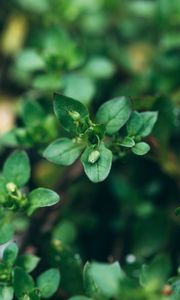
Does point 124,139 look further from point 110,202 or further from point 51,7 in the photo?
point 51,7

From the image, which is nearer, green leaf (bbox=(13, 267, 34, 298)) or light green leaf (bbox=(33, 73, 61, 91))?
green leaf (bbox=(13, 267, 34, 298))

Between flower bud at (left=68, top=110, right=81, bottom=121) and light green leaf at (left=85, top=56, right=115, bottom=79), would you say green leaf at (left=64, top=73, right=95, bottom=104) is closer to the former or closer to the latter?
light green leaf at (left=85, top=56, right=115, bottom=79)

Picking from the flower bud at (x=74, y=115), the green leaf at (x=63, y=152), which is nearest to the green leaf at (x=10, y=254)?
the green leaf at (x=63, y=152)

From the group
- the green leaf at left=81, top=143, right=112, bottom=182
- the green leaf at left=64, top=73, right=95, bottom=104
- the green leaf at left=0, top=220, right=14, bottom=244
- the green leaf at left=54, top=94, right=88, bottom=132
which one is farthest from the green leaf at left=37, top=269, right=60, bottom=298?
the green leaf at left=64, top=73, right=95, bottom=104

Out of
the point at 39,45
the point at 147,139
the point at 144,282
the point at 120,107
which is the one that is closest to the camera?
the point at 144,282

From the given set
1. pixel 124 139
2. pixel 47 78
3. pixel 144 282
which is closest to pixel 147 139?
pixel 124 139

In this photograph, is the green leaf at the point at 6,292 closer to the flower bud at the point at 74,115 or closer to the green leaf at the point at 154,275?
the green leaf at the point at 154,275

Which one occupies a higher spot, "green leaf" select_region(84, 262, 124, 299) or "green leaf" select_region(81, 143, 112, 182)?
"green leaf" select_region(81, 143, 112, 182)
